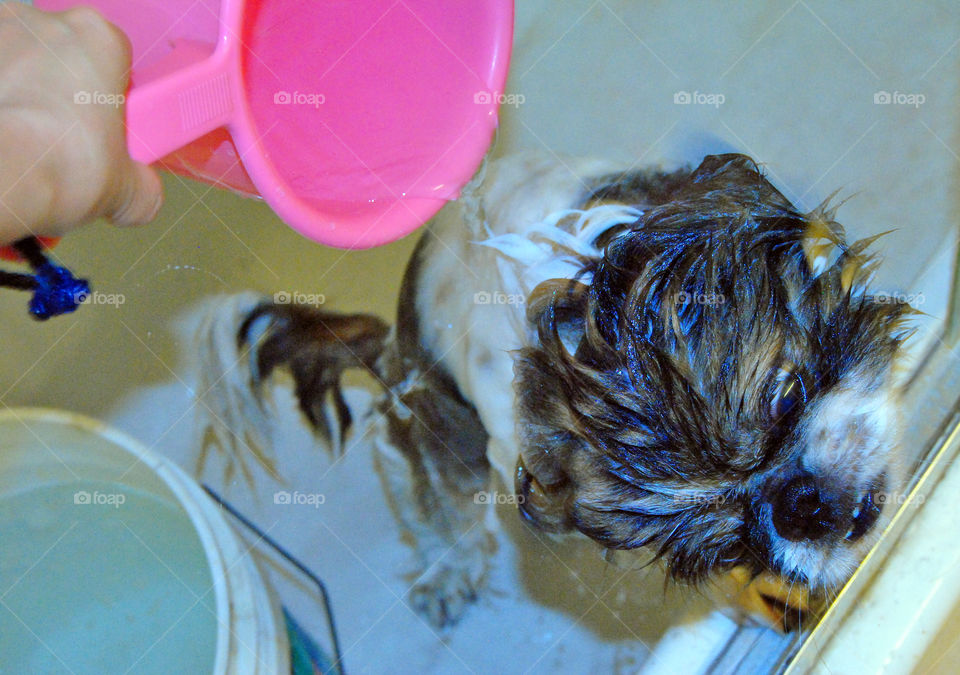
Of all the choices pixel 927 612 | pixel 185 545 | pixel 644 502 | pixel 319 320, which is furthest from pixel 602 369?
pixel 185 545

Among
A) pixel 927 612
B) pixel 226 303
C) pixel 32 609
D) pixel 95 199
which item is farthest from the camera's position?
pixel 226 303

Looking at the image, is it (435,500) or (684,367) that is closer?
(684,367)

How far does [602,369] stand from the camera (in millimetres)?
638

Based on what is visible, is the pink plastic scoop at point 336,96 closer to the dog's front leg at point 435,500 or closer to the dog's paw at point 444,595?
the dog's front leg at point 435,500

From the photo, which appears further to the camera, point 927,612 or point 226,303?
point 226,303

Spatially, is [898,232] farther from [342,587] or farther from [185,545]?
[185,545]

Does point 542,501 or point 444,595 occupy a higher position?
point 542,501

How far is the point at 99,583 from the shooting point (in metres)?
0.95

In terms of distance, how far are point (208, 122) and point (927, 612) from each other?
0.79 metres

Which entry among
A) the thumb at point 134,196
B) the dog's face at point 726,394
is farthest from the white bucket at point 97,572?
the dog's face at point 726,394

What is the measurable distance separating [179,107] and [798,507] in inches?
23.7

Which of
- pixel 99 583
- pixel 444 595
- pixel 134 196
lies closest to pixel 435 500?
pixel 444 595

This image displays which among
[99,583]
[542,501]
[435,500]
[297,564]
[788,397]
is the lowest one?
[99,583]

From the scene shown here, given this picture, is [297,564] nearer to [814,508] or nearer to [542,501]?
[542,501]
